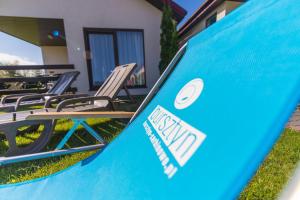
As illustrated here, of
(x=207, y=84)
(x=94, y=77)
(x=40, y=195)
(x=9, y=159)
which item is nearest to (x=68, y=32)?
(x=94, y=77)

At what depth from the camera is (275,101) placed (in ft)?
1.49

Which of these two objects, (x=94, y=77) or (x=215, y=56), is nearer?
(x=215, y=56)

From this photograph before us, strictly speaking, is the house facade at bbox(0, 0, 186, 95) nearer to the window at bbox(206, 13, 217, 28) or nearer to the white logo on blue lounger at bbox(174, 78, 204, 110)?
the window at bbox(206, 13, 217, 28)

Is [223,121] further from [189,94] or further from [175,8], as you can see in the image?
[175,8]

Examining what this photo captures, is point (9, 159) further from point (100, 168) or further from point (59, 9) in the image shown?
point (59, 9)

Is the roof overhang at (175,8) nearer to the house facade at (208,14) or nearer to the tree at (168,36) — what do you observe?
the tree at (168,36)

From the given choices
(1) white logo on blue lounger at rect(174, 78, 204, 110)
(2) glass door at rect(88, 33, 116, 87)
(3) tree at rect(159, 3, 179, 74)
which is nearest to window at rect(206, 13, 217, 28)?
(3) tree at rect(159, 3, 179, 74)

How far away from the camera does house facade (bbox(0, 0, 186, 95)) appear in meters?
6.04

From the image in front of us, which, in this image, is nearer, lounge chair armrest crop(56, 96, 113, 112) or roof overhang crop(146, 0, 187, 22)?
lounge chair armrest crop(56, 96, 113, 112)

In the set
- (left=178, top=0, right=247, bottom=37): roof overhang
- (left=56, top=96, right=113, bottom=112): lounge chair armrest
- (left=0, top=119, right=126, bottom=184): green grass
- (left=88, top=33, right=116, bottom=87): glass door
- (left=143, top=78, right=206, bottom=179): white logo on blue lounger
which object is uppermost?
(left=178, top=0, right=247, bottom=37): roof overhang

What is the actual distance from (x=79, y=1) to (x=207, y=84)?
6909 millimetres

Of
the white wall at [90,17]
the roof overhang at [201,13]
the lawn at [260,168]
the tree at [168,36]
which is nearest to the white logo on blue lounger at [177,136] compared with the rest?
the lawn at [260,168]

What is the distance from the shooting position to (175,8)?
7414 millimetres

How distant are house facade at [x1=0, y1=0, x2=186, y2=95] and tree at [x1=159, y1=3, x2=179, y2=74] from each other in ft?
1.67
